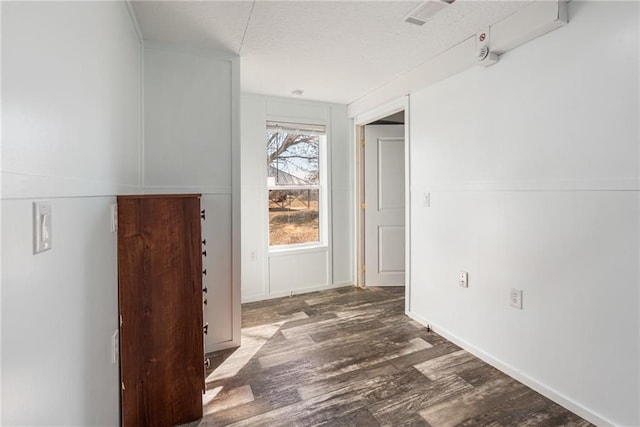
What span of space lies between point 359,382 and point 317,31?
2321 mm

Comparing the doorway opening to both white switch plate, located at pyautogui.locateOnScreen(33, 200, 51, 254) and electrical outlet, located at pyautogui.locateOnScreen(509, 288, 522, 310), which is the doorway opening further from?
white switch plate, located at pyautogui.locateOnScreen(33, 200, 51, 254)

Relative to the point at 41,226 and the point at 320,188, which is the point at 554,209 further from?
the point at 320,188

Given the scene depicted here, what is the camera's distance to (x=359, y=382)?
2.02 m

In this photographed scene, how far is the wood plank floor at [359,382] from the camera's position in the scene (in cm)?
171

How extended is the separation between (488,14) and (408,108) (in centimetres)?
113

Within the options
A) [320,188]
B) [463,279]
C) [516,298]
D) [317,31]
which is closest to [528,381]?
[516,298]

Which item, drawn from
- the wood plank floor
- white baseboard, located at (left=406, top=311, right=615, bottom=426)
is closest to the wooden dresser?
the wood plank floor

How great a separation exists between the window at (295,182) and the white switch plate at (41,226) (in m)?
2.83

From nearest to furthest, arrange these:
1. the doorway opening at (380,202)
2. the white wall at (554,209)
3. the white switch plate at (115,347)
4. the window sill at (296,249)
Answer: the white switch plate at (115,347)
the white wall at (554,209)
the window sill at (296,249)
the doorway opening at (380,202)

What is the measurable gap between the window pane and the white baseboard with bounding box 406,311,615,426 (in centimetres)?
181

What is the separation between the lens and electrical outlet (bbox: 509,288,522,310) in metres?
2.06

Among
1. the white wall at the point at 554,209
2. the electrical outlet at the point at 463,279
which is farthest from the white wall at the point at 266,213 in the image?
the electrical outlet at the point at 463,279

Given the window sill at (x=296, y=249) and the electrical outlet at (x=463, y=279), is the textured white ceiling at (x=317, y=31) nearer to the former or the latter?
the electrical outlet at (x=463, y=279)

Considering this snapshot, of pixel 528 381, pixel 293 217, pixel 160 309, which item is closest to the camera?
pixel 160 309
